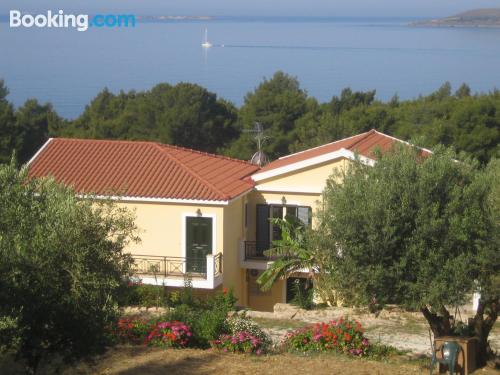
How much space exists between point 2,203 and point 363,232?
15.2 ft

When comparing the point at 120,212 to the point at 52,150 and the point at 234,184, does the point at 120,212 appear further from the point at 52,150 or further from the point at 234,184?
the point at 52,150

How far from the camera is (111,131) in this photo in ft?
153

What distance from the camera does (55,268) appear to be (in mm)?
9320

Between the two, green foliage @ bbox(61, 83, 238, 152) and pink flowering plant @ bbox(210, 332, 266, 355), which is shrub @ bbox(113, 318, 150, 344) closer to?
pink flowering plant @ bbox(210, 332, 266, 355)

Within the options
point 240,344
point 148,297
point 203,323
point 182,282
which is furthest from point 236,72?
point 240,344

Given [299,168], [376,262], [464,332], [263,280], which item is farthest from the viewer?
[299,168]

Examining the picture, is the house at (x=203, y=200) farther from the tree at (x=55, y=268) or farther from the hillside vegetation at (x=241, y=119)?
the hillside vegetation at (x=241, y=119)

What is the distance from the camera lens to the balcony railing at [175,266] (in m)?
22.6

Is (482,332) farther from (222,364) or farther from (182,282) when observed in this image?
(182,282)

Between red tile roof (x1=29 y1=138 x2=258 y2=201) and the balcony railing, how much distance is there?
5.53 feet

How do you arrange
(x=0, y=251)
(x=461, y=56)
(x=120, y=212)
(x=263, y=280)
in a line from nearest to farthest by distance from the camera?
(x=0, y=251) → (x=120, y=212) → (x=263, y=280) → (x=461, y=56)

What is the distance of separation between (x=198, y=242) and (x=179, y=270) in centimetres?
90

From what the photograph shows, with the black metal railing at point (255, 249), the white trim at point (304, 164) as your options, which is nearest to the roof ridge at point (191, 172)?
the white trim at point (304, 164)

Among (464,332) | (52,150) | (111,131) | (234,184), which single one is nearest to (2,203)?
(464,332)
